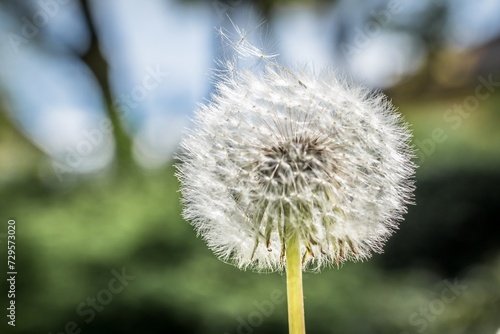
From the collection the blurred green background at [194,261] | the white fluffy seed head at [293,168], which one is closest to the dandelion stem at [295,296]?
the white fluffy seed head at [293,168]

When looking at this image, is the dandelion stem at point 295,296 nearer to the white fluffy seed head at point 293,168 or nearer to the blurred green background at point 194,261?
the white fluffy seed head at point 293,168

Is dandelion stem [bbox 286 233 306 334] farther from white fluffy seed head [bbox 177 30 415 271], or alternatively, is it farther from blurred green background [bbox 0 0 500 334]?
blurred green background [bbox 0 0 500 334]

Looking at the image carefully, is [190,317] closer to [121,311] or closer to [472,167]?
[121,311]

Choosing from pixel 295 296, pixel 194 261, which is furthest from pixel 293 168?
pixel 194 261

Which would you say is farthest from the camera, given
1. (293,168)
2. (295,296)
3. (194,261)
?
(194,261)

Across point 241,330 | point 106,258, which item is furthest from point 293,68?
point 106,258

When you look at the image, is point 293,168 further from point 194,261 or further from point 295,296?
point 194,261
